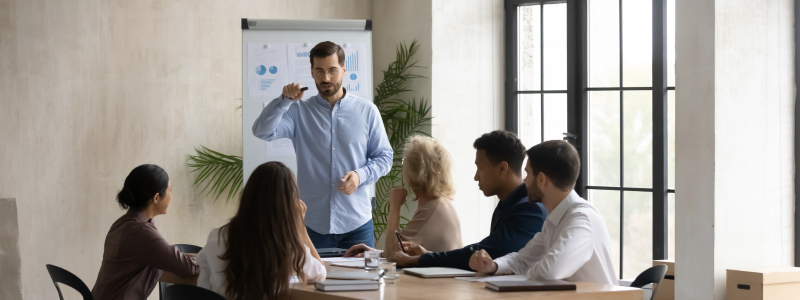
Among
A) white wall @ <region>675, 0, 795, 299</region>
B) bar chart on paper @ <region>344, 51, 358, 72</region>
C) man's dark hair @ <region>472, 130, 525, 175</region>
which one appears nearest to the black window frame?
white wall @ <region>675, 0, 795, 299</region>

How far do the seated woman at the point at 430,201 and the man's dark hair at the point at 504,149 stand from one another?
0.30 meters

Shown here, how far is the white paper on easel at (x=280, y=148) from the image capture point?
4668 millimetres

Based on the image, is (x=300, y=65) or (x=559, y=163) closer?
(x=559, y=163)

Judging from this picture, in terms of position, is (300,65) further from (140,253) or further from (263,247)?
(263,247)

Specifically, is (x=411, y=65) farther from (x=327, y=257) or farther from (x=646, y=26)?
(x=327, y=257)

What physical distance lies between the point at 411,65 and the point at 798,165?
2.61 meters

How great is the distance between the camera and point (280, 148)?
15.4 feet

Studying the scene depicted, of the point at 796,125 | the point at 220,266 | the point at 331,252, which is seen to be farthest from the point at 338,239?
the point at 796,125

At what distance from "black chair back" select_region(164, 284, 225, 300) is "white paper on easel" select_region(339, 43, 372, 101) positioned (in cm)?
258

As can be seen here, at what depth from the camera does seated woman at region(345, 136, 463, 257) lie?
3217mm

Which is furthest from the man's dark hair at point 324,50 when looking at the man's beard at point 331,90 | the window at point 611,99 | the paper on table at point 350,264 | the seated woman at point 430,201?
the window at point 611,99

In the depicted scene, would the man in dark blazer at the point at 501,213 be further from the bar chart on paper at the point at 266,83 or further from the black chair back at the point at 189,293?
the bar chart on paper at the point at 266,83

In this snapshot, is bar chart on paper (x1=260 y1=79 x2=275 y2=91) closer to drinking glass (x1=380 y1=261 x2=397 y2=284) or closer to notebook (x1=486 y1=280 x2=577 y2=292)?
drinking glass (x1=380 y1=261 x2=397 y2=284)

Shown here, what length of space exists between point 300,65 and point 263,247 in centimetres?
249
